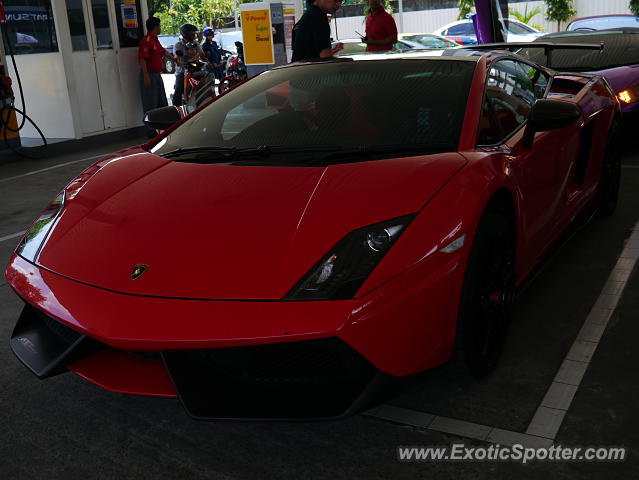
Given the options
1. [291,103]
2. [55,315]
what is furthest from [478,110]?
[55,315]

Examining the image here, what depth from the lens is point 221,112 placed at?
11.5 ft

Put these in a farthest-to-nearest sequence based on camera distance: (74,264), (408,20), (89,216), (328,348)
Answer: (408,20), (89,216), (74,264), (328,348)

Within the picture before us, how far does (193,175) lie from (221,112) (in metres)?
0.78

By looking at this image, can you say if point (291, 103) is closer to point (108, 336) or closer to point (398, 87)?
point (398, 87)

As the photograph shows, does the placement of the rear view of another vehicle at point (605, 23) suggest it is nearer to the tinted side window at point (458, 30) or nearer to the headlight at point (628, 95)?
the headlight at point (628, 95)

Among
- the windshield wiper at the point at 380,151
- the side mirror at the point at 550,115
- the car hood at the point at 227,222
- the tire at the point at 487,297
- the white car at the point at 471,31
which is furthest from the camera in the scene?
the white car at the point at 471,31

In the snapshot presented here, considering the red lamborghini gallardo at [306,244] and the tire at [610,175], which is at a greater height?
the red lamborghini gallardo at [306,244]

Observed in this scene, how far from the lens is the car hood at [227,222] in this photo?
2.25 m

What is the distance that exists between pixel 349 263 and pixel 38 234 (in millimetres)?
1274

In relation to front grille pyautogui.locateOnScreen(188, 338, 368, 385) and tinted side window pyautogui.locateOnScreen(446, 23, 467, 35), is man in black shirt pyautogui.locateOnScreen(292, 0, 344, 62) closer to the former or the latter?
front grille pyautogui.locateOnScreen(188, 338, 368, 385)

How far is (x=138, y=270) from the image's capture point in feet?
7.63

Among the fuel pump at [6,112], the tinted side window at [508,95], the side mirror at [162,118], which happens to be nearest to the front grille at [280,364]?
the tinted side window at [508,95]

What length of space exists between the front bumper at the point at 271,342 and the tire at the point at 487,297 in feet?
0.68

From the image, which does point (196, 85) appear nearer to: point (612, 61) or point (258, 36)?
point (258, 36)
